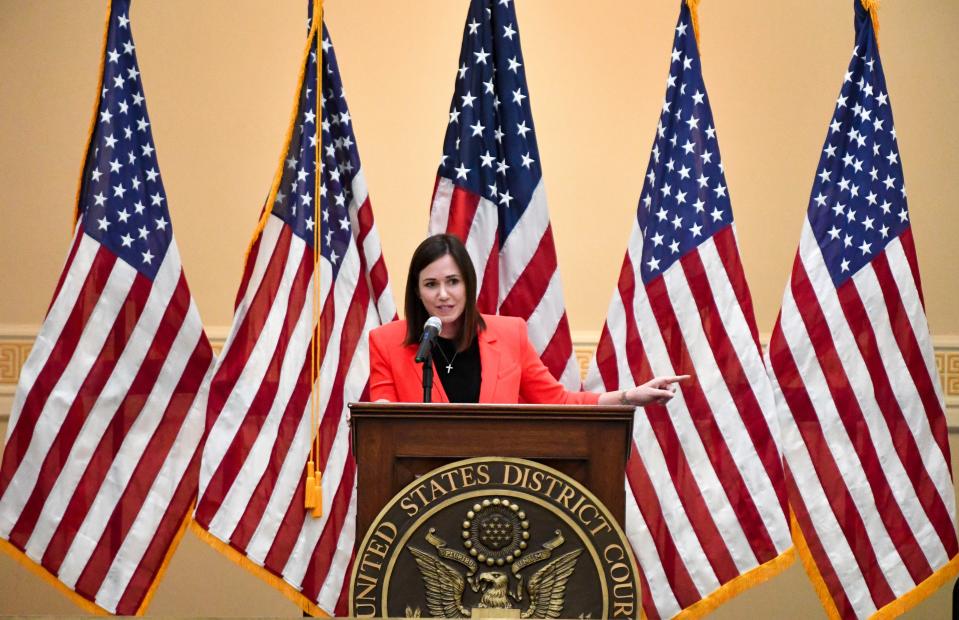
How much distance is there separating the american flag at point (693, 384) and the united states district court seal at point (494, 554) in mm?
1458

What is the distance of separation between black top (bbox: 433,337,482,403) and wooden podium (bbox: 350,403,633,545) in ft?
2.02

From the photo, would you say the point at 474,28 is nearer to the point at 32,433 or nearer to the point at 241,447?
the point at 241,447

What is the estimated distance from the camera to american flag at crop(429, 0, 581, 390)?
13.7 feet

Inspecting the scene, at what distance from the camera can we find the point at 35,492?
3900 mm

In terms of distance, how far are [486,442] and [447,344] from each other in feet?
2.37

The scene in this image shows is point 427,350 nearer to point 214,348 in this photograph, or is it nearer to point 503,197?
point 503,197

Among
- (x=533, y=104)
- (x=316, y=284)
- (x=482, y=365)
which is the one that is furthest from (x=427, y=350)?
(x=533, y=104)

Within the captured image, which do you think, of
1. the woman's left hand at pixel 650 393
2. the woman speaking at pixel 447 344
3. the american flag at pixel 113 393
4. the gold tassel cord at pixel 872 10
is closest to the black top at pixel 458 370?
the woman speaking at pixel 447 344

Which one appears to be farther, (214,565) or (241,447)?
(214,565)

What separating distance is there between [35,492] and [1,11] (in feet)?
7.61

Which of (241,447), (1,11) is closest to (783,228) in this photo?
(241,447)

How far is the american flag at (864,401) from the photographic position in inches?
158

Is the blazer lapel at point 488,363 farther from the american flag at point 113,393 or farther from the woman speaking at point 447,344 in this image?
the american flag at point 113,393

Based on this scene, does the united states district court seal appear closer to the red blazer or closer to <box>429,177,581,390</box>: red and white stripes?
the red blazer
